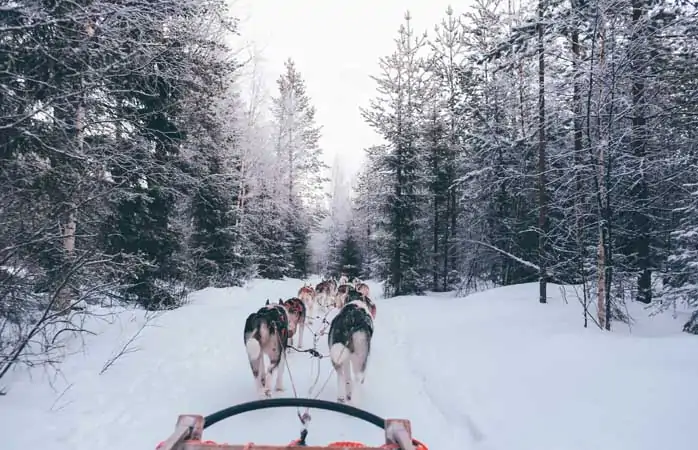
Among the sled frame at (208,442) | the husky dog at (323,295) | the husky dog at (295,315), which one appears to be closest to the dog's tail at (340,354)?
the sled frame at (208,442)

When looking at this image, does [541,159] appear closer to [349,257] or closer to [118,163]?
[118,163]

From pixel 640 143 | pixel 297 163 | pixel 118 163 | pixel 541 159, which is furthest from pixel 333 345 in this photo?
pixel 297 163

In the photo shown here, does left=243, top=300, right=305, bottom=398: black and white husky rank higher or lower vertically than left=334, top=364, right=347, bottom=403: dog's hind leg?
higher

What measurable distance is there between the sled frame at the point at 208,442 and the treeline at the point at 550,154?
7037 millimetres

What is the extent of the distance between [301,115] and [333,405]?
106ft

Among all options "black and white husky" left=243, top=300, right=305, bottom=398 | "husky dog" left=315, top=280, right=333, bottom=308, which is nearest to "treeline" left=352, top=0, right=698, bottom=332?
"husky dog" left=315, top=280, right=333, bottom=308

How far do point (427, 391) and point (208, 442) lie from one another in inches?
161

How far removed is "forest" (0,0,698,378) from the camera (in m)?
5.67

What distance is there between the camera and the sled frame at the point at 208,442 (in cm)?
191

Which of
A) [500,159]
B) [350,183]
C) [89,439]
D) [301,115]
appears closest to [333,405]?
[89,439]

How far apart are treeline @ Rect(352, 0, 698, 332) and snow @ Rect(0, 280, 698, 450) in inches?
83.3

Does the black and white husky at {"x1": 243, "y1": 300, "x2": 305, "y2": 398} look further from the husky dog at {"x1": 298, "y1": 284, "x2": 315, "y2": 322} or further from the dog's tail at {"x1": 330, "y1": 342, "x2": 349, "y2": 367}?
the husky dog at {"x1": 298, "y1": 284, "x2": 315, "y2": 322}

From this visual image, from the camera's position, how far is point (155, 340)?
730 cm

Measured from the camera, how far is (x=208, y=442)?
208 cm
